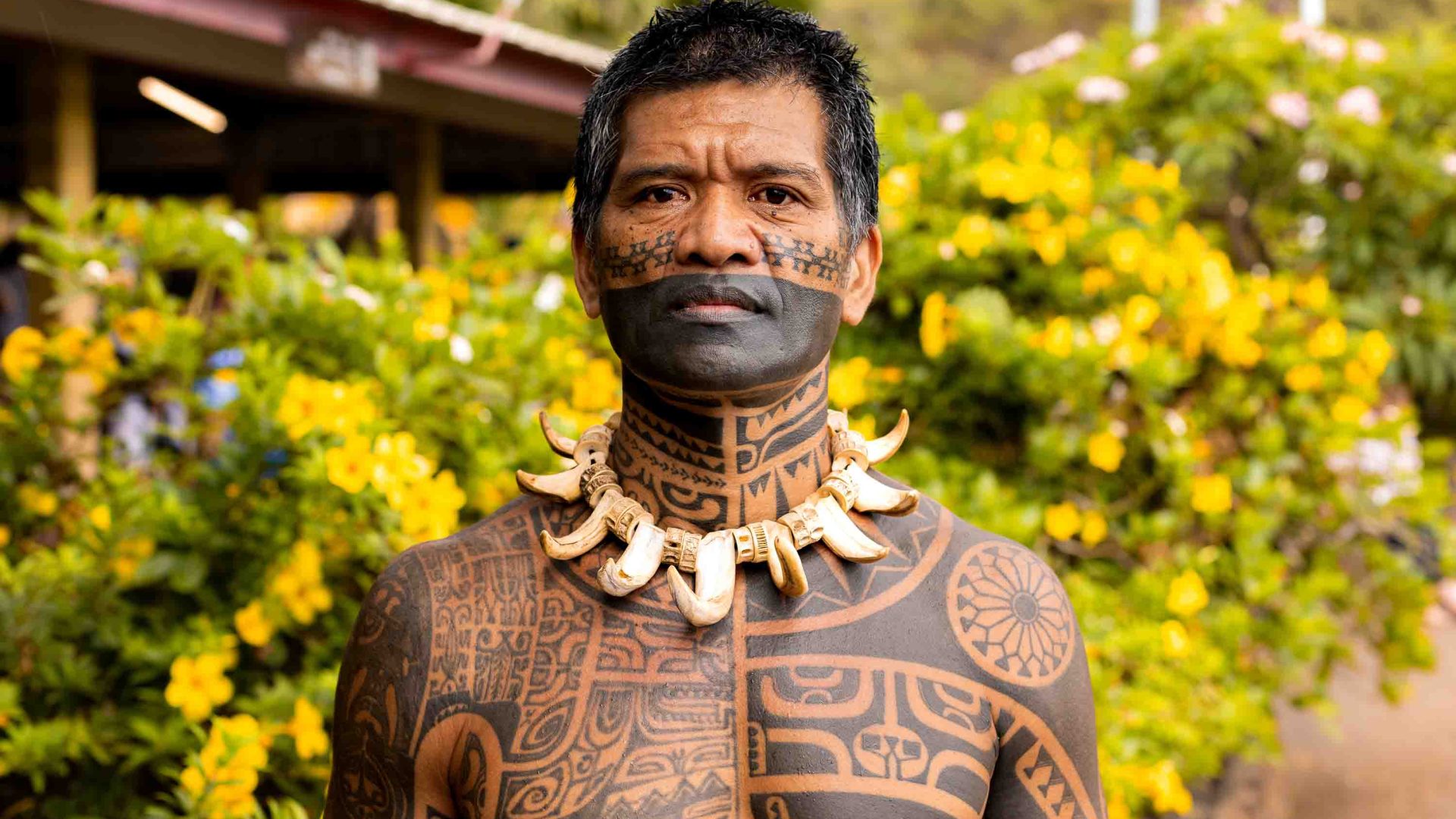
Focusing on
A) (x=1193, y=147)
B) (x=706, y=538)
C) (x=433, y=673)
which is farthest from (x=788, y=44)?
(x=1193, y=147)

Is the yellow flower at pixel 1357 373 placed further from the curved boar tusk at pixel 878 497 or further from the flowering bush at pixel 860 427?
the curved boar tusk at pixel 878 497

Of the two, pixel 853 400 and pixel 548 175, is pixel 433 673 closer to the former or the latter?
pixel 853 400

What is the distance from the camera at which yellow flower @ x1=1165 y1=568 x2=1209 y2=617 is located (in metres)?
3.36

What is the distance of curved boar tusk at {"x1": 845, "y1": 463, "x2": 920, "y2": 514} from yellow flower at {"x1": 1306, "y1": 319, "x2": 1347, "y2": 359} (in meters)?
2.88

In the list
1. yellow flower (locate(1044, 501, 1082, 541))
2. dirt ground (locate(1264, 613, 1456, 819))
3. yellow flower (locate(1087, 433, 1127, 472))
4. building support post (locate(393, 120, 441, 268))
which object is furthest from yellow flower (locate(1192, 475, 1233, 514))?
building support post (locate(393, 120, 441, 268))

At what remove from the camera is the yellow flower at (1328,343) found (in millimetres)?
4121

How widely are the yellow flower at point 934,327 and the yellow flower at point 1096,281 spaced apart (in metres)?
0.49

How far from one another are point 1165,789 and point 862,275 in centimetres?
168

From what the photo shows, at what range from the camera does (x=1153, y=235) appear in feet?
13.6

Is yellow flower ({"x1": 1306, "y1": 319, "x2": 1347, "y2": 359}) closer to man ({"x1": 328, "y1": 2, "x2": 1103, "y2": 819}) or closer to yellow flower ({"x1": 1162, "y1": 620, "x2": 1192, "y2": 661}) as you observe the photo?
yellow flower ({"x1": 1162, "y1": 620, "x2": 1192, "y2": 661})

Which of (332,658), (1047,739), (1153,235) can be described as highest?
(1153,235)

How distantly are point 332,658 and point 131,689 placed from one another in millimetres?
427

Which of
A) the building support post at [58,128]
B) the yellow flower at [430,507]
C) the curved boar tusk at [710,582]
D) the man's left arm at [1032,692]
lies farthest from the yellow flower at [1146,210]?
the building support post at [58,128]

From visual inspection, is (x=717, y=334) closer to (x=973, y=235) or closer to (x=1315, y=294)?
(x=973, y=235)
